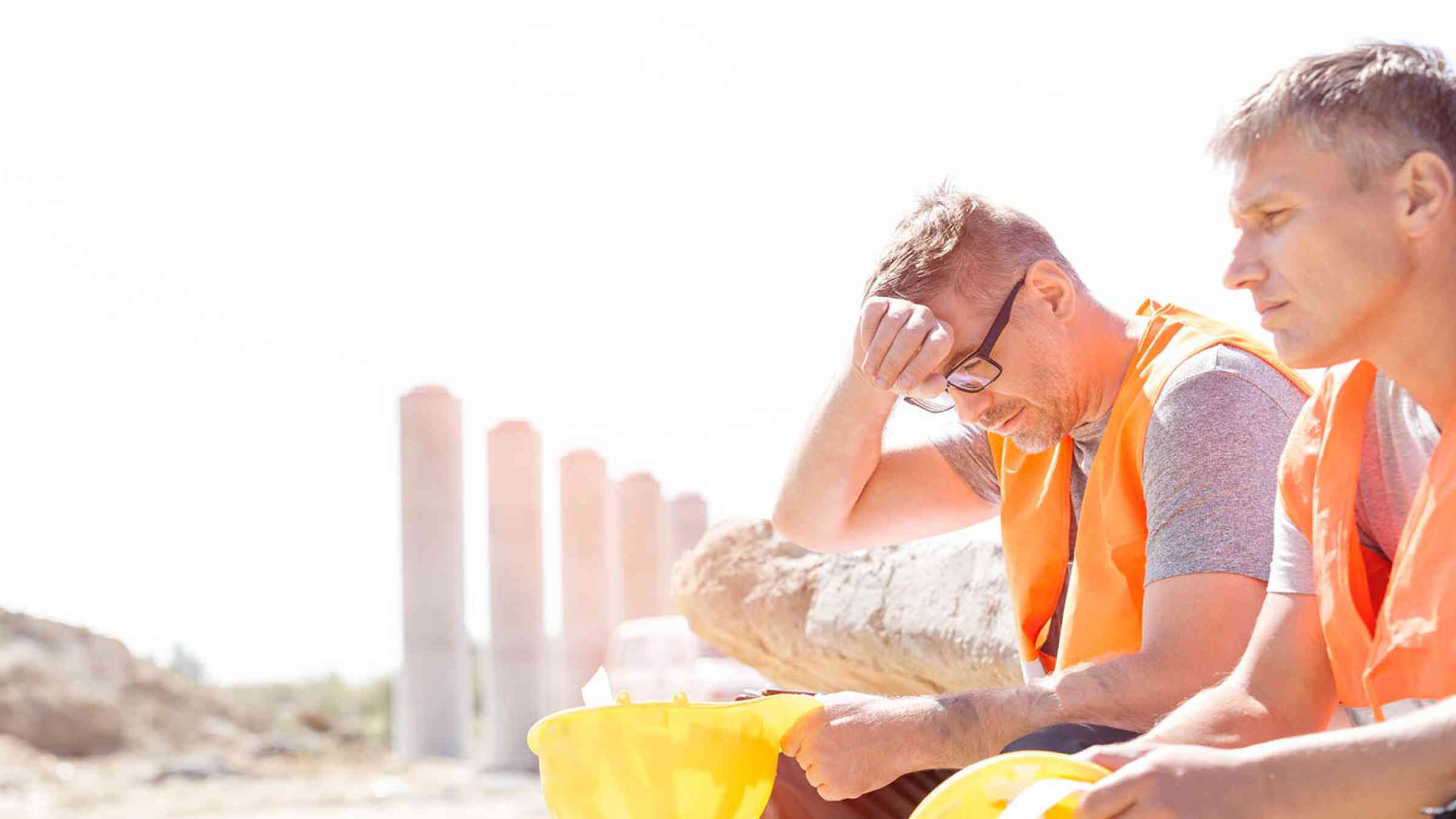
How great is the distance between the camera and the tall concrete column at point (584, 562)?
60.6 feet

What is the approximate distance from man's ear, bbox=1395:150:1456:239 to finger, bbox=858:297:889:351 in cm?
106

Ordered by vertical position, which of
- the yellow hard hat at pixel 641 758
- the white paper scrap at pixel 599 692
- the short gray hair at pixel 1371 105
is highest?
the short gray hair at pixel 1371 105

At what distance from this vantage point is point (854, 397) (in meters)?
3.09

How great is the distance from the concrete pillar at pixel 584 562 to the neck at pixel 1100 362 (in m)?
15.9

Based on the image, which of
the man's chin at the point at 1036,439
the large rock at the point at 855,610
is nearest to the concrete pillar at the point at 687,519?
the large rock at the point at 855,610

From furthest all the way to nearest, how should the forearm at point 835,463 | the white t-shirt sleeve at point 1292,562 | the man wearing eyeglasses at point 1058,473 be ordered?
the forearm at point 835,463, the man wearing eyeglasses at point 1058,473, the white t-shirt sleeve at point 1292,562

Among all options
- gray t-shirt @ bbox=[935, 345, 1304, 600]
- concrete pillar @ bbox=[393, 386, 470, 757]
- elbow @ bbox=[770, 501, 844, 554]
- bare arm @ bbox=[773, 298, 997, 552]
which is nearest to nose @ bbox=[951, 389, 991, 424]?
gray t-shirt @ bbox=[935, 345, 1304, 600]

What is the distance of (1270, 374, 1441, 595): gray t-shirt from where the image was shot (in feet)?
5.56

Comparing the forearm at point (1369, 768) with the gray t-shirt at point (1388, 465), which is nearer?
the forearm at point (1369, 768)

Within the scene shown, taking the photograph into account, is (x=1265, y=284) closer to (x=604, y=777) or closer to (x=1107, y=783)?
(x=1107, y=783)

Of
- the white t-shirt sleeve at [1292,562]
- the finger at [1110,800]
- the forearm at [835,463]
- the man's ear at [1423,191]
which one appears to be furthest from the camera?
the forearm at [835,463]

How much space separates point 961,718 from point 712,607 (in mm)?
2968

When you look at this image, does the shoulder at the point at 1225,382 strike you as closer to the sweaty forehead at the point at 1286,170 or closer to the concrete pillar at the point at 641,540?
the sweaty forehead at the point at 1286,170

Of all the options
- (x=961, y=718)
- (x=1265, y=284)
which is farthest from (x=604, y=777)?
(x=1265, y=284)
